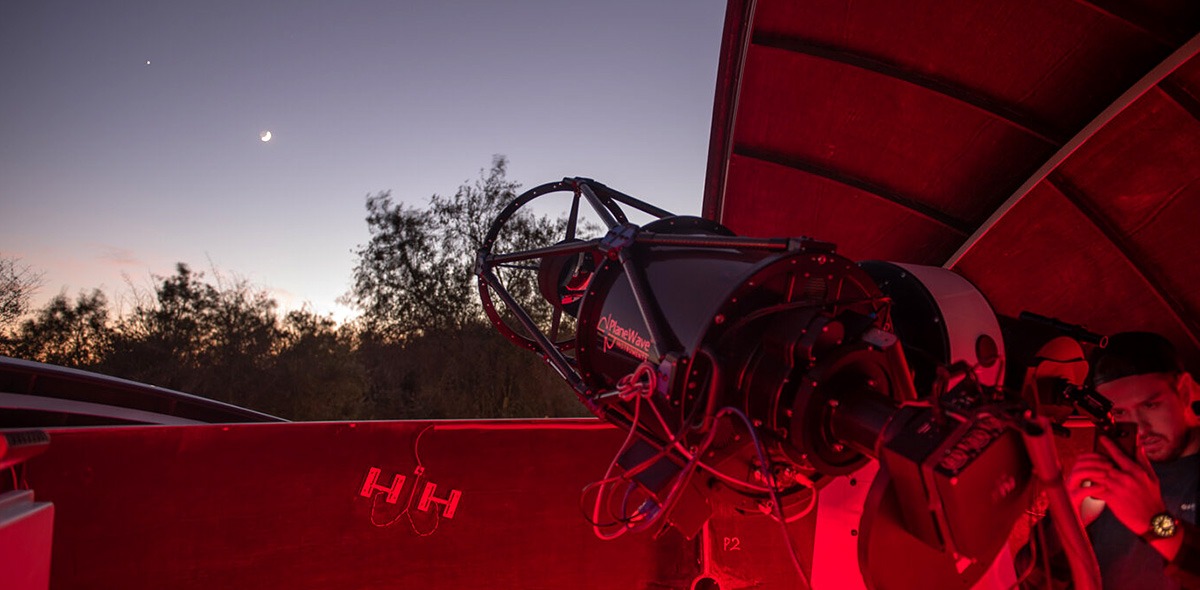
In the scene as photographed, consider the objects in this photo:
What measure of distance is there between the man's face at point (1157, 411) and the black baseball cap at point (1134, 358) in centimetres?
3

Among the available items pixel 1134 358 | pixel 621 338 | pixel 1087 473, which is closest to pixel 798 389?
pixel 621 338

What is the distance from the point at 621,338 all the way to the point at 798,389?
2.57ft

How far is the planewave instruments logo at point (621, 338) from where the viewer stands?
6.97 feet

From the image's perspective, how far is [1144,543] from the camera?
2.48m

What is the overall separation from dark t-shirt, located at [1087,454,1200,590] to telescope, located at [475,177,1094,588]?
1.11 metres

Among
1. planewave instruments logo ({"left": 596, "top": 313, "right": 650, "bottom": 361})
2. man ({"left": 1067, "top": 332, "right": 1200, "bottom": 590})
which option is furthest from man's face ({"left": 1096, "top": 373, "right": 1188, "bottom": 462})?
planewave instruments logo ({"left": 596, "top": 313, "right": 650, "bottom": 361})

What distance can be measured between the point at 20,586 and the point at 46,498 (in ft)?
8.74

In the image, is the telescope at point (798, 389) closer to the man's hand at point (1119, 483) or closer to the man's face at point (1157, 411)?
the man's hand at point (1119, 483)

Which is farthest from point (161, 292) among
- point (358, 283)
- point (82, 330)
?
point (358, 283)

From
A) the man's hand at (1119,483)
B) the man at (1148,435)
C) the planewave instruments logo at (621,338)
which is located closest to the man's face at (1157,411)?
the man at (1148,435)

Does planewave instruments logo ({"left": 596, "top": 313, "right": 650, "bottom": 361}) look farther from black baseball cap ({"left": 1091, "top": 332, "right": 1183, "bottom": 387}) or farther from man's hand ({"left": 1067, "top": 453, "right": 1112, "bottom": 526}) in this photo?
black baseball cap ({"left": 1091, "top": 332, "right": 1183, "bottom": 387})

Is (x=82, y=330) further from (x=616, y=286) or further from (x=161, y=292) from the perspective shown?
(x=616, y=286)

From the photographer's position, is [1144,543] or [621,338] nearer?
[621,338]

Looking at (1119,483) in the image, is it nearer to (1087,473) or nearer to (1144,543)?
(1087,473)
